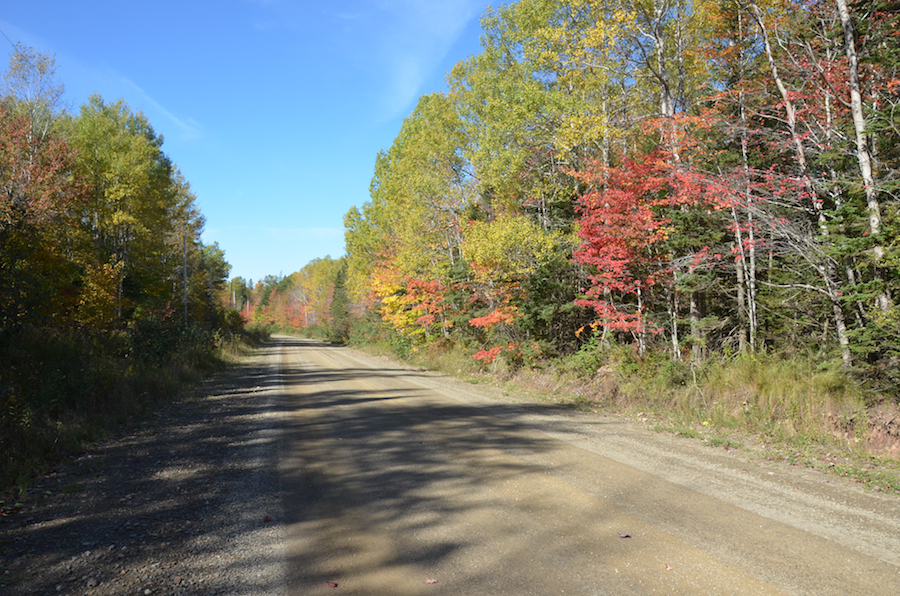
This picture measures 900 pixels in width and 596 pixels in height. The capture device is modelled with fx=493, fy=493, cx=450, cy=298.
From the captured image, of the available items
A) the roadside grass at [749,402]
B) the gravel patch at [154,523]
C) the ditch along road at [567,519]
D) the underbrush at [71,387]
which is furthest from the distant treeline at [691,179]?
the underbrush at [71,387]

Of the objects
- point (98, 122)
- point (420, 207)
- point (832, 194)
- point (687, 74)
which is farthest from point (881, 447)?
point (98, 122)

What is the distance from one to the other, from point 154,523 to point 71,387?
6601 millimetres

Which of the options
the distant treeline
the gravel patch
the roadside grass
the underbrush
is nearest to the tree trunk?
the distant treeline

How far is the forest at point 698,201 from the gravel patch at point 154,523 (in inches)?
321

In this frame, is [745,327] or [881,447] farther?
[745,327]

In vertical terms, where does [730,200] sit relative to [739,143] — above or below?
below

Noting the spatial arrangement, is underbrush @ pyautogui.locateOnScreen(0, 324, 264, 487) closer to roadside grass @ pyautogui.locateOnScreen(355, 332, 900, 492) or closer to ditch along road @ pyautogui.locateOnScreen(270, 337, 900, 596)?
ditch along road @ pyautogui.locateOnScreen(270, 337, 900, 596)

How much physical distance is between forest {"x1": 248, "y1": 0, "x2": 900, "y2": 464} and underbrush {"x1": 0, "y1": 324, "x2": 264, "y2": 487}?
1008 cm

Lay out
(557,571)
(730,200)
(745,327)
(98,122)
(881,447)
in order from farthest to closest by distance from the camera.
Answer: (98,122) → (745,327) → (730,200) → (881,447) → (557,571)

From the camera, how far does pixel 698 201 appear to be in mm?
11875

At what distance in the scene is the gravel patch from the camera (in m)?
3.77

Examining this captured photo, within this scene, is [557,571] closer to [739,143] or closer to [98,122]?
[739,143]

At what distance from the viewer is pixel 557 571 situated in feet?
12.5

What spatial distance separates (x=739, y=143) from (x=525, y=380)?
894 centimetres
